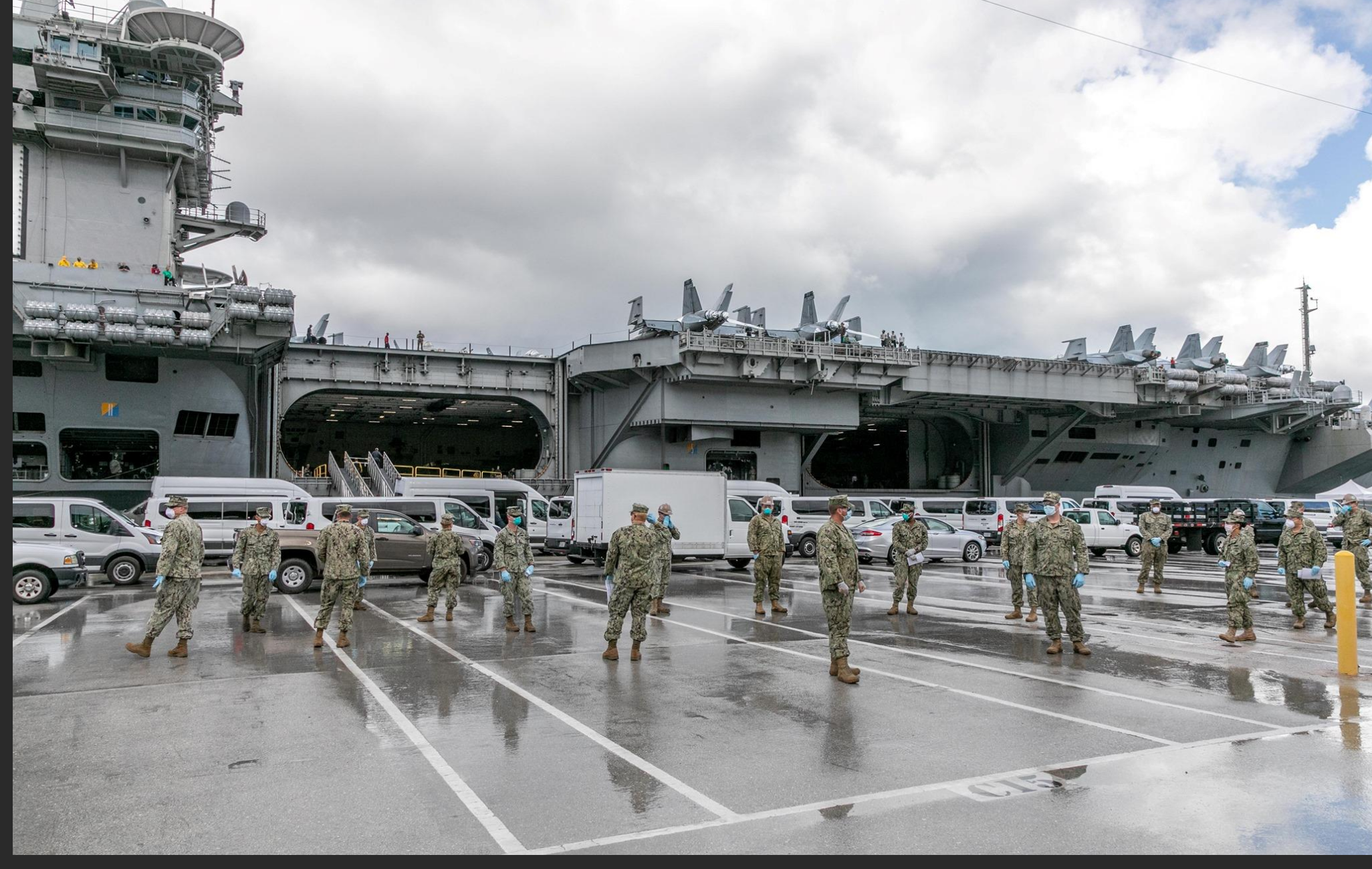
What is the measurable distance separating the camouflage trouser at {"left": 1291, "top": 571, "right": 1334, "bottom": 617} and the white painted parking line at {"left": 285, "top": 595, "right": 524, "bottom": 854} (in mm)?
11742

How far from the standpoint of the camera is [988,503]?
30156 millimetres

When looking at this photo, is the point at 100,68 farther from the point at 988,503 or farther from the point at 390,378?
the point at 988,503

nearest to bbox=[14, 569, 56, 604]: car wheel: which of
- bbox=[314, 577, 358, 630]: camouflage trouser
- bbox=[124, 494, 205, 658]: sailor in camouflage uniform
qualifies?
bbox=[124, 494, 205, 658]: sailor in camouflage uniform

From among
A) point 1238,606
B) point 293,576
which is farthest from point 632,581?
point 293,576

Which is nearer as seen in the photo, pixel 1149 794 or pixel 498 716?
pixel 1149 794

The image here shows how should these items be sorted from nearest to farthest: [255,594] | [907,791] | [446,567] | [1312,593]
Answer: [907,791] → [1312,593] → [255,594] → [446,567]

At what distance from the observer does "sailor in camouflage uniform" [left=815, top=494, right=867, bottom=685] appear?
8820 mm

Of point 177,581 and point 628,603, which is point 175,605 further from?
point 628,603

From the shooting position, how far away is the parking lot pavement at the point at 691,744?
4.73 m

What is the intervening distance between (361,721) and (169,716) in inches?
68.2

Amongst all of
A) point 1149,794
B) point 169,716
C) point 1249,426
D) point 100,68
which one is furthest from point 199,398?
point 1249,426

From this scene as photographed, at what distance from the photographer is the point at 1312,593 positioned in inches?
476

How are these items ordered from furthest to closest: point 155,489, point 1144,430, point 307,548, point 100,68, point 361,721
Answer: point 1144,430 → point 100,68 → point 155,489 → point 307,548 → point 361,721

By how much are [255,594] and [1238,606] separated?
13.0 metres
